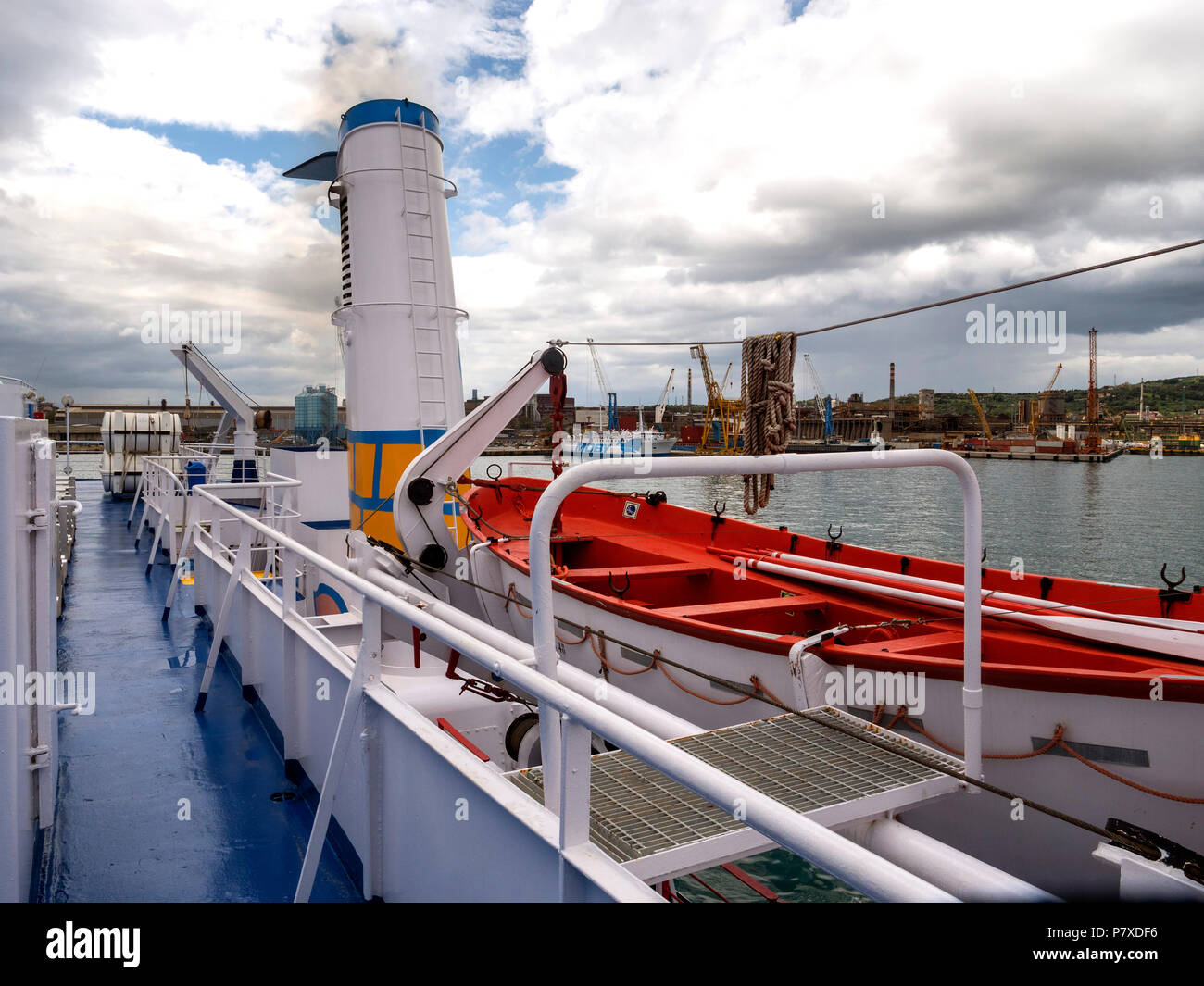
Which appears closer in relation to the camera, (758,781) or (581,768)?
(581,768)

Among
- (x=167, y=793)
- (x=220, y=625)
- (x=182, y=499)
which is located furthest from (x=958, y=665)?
(x=182, y=499)

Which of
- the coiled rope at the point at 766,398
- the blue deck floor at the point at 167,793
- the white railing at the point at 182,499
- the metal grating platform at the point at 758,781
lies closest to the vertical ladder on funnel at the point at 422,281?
the white railing at the point at 182,499

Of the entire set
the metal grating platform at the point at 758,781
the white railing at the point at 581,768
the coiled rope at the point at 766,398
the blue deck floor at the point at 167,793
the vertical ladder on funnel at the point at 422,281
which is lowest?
the blue deck floor at the point at 167,793

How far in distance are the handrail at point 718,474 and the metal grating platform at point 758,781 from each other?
7.5 inches

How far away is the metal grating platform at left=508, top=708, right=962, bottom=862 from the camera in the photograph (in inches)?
79.5

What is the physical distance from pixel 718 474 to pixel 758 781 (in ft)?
3.22

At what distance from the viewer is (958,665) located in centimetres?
424

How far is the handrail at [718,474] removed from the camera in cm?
199

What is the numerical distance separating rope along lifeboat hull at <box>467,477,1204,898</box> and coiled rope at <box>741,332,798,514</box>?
104cm

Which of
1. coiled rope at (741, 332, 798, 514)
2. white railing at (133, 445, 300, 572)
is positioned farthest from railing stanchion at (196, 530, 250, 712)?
coiled rope at (741, 332, 798, 514)

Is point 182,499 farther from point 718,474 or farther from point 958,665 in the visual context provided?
point 718,474

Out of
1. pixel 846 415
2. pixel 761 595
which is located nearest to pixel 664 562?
pixel 761 595

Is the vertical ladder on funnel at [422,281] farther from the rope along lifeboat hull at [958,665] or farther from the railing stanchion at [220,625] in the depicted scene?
the railing stanchion at [220,625]
